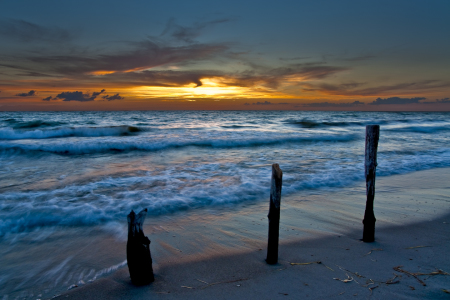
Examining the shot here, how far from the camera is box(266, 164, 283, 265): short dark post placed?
9.71 ft

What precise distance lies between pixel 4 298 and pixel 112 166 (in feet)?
25.7

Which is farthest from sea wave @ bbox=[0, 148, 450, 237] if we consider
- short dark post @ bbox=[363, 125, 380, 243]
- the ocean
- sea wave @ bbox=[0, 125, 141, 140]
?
sea wave @ bbox=[0, 125, 141, 140]

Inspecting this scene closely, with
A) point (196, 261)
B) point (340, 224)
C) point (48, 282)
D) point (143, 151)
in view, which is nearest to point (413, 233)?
point (340, 224)

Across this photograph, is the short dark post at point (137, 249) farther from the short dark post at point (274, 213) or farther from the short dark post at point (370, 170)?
the short dark post at point (370, 170)

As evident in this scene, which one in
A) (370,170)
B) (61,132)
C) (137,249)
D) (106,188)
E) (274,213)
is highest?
(370,170)

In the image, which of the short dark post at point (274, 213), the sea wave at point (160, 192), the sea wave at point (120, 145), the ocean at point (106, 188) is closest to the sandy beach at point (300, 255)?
the short dark post at point (274, 213)

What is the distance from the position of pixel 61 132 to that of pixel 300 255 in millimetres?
23959

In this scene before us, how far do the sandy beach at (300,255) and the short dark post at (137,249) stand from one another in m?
0.17

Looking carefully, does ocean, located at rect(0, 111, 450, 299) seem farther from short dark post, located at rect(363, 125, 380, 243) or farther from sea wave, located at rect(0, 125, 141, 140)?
sea wave, located at rect(0, 125, 141, 140)

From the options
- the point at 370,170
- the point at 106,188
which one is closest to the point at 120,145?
the point at 106,188

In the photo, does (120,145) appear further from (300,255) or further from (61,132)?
(300,255)

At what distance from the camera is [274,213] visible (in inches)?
121

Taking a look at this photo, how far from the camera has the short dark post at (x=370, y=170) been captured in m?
3.61

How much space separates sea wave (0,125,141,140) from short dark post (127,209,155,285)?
21.8 m
